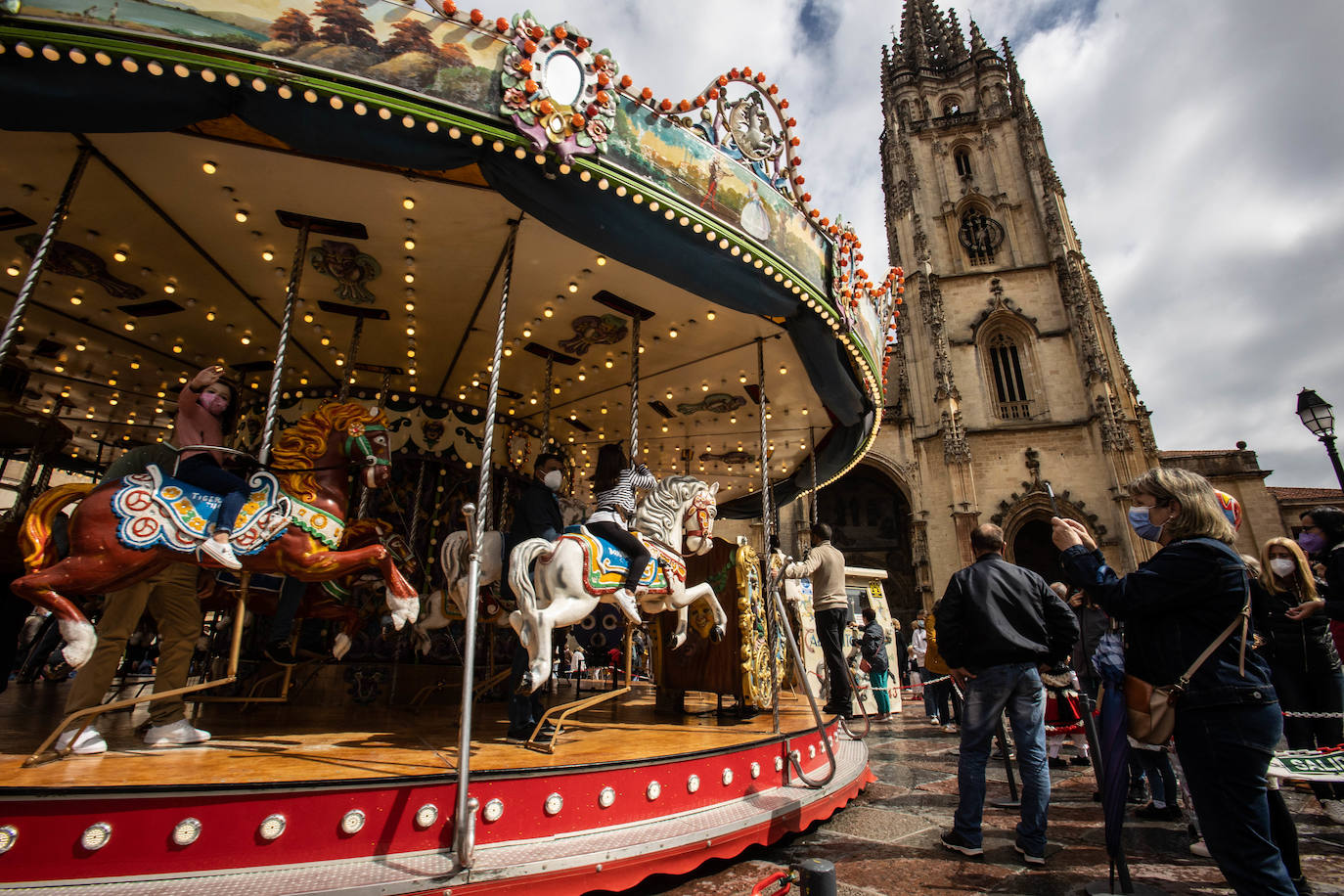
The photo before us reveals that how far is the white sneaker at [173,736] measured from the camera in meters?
3.52

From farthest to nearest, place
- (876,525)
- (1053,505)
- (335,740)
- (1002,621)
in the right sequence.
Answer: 1. (876,525)
2. (1053,505)
3. (335,740)
4. (1002,621)

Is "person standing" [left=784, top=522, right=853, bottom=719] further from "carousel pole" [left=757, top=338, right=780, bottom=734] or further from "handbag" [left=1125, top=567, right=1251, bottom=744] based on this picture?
"handbag" [left=1125, top=567, right=1251, bottom=744]

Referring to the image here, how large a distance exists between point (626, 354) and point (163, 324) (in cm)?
469

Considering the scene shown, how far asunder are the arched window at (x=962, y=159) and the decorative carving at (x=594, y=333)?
30.7 m

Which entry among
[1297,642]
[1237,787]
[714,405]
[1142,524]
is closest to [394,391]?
[714,405]

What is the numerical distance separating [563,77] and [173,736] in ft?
15.0

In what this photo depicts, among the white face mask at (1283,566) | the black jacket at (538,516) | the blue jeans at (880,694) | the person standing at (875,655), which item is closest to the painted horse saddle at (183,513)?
the black jacket at (538,516)

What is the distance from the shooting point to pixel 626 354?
677cm

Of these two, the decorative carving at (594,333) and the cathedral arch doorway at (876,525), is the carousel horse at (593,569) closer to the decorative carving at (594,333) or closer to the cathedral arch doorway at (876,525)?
the decorative carving at (594,333)

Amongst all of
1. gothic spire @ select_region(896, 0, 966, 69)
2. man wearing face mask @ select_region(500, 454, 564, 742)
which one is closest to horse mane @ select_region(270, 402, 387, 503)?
man wearing face mask @ select_region(500, 454, 564, 742)

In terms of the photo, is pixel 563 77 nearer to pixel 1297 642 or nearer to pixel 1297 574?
pixel 1297 574

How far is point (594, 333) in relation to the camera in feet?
20.8

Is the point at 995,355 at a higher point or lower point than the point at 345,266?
higher

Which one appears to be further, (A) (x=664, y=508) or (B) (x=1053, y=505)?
(B) (x=1053, y=505)
